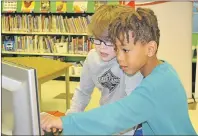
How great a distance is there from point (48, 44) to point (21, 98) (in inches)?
178

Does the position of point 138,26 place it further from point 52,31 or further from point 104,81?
point 52,31

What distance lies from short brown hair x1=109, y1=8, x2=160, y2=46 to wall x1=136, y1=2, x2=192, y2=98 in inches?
103

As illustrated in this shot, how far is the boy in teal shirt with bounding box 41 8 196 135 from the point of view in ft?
3.16

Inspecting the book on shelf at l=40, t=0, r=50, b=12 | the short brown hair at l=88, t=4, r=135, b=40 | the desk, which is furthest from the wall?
the short brown hair at l=88, t=4, r=135, b=40

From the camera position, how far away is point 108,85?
1.57 metres

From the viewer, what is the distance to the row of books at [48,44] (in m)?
5.11

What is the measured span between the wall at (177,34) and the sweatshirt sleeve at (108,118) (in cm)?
279

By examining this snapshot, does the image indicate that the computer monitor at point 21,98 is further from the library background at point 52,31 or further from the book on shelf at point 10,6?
the book on shelf at point 10,6

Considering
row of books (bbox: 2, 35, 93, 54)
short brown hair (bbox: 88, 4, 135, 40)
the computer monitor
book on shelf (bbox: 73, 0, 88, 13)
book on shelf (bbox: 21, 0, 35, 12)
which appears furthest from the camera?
book on shelf (bbox: 21, 0, 35, 12)

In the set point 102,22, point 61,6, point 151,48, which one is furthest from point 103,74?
point 61,6

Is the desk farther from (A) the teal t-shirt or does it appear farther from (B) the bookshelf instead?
(A) the teal t-shirt

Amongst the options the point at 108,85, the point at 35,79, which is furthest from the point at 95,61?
the point at 35,79

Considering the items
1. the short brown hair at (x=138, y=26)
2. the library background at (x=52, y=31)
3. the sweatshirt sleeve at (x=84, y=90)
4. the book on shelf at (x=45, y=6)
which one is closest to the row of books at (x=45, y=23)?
the library background at (x=52, y=31)

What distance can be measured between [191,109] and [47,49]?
2504mm
